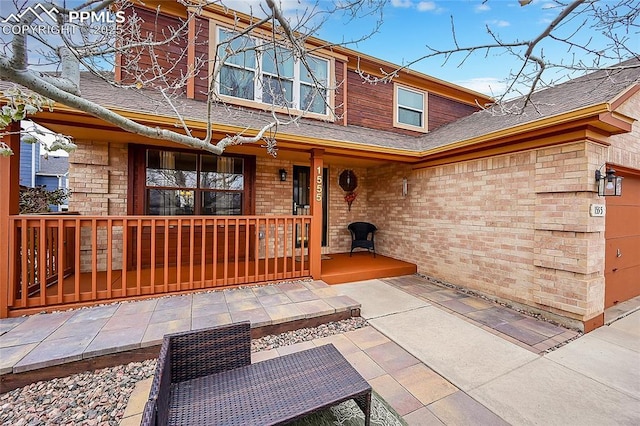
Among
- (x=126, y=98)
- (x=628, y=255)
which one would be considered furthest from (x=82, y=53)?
(x=628, y=255)

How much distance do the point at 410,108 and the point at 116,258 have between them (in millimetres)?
8062

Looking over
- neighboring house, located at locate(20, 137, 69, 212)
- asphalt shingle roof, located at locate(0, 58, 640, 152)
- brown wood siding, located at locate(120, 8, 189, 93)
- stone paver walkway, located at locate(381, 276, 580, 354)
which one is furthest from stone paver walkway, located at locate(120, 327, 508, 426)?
neighboring house, located at locate(20, 137, 69, 212)

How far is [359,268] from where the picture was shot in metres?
5.70

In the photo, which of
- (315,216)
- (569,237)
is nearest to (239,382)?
(315,216)

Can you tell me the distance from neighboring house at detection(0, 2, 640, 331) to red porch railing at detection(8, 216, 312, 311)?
27mm

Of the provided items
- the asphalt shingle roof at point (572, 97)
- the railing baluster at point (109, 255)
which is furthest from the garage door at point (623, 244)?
the railing baluster at point (109, 255)

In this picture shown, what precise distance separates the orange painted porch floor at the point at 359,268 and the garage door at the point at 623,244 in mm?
3035

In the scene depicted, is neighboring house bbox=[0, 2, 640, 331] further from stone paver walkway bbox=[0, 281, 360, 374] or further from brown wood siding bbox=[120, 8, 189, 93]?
stone paver walkway bbox=[0, 281, 360, 374]

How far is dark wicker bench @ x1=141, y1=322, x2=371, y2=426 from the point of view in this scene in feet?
5.20

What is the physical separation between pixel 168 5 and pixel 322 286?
6059mm

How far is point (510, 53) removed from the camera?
2471 mm

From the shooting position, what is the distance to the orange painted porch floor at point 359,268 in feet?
17.3

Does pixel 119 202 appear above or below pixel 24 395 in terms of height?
above

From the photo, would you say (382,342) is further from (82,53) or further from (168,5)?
(168,5)
